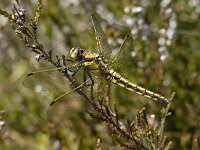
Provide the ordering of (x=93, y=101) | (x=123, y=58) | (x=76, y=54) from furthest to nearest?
(x=123, y=58) → (x=76, y=54) → (x=93, y=101)

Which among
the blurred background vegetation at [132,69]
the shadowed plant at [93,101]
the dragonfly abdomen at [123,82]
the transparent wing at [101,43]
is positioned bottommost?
the shadowed plant at [93,101]

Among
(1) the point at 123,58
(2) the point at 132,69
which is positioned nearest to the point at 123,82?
(1) the point at 123,58

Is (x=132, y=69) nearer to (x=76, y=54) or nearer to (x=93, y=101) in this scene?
(x=76, y=54)

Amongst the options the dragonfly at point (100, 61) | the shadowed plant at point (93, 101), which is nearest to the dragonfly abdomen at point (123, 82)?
the dragonfly at point (100, 61)

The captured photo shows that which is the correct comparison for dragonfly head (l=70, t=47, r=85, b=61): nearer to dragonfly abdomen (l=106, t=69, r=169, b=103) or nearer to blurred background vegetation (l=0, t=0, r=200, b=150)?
dragonfly abdomen (l=106, t=69, r=169, b=103)

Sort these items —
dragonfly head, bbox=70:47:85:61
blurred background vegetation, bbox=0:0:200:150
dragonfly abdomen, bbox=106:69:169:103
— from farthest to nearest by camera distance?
blurred background vegetation, bbox=0:0:200:150 < dragonfly abdomen, bbox=106:69:169:103 < dragonfly head, bbox=70:47:85:61

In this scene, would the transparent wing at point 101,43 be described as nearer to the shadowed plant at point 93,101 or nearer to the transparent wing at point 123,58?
the transparent wing at point 123,58

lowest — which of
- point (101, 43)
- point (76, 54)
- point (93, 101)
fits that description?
point (93, 101)

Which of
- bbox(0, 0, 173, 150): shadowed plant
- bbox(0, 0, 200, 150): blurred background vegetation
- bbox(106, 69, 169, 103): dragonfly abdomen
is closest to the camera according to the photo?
bbox(0, 0, 173, 150): shadowed plant

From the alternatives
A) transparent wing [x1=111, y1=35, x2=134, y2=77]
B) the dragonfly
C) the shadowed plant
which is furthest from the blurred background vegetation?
the shadowed plant
